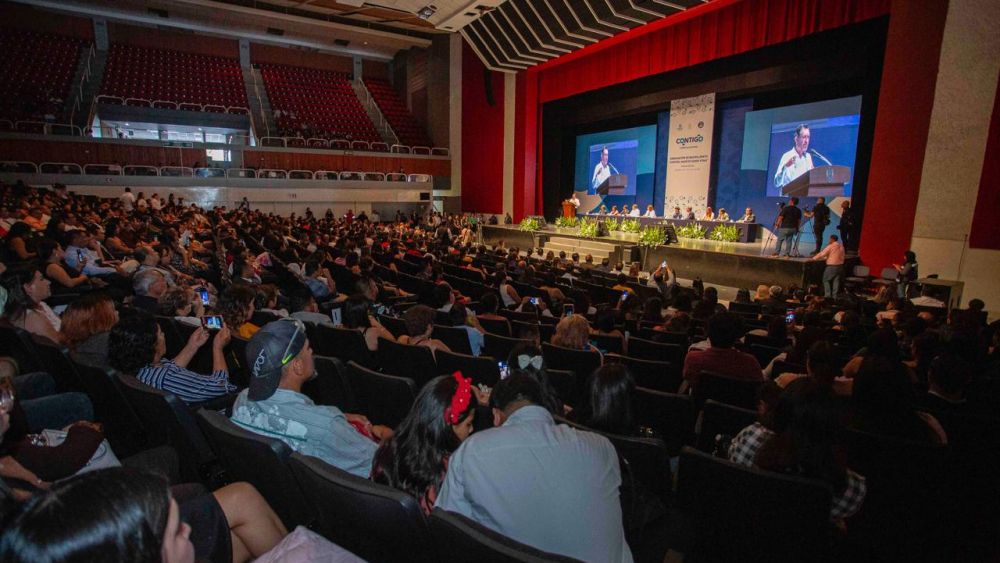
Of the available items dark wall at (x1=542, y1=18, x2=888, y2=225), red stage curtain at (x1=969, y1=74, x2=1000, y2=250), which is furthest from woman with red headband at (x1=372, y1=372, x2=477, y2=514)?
dark wall at (x1=542, y1=18, x2=888, y2=225)

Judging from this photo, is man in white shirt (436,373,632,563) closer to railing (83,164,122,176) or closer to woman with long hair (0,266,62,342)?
woman with long hair (0,266,62,342)

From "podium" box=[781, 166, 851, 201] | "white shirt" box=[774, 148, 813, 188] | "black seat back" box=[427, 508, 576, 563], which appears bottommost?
"black seat back" box=[427, 508, 576, 563]

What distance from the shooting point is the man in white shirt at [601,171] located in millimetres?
18469

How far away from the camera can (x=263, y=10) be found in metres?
20.3

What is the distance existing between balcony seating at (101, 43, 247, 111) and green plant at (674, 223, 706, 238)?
18.7 metres

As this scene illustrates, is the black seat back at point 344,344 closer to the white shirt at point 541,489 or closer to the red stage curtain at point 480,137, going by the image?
the white shirt at point 541,489

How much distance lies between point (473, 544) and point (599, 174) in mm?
18675

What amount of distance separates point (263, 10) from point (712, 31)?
17.6 m

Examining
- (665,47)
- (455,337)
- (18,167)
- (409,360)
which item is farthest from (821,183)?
(18,167)

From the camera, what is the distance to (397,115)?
2414cm

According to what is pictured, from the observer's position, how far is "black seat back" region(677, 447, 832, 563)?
171 cm

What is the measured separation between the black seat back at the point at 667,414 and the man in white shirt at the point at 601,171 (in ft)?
54.3

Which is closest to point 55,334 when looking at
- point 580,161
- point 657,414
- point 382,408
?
point 382,408

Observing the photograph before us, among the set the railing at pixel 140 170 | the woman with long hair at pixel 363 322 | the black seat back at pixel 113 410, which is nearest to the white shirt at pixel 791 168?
the woman with long hair at pixel 363 322
